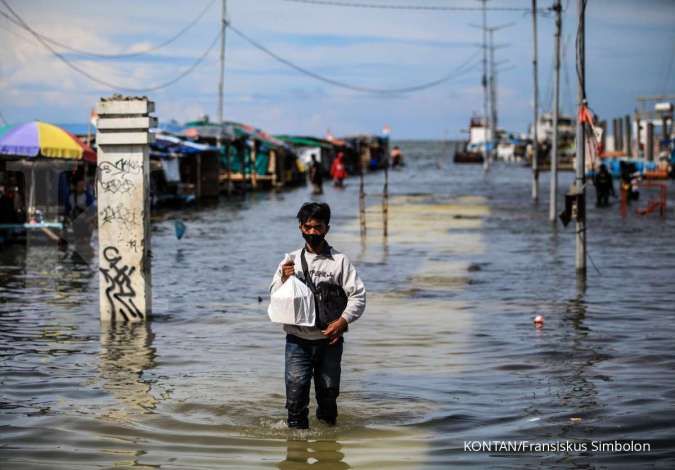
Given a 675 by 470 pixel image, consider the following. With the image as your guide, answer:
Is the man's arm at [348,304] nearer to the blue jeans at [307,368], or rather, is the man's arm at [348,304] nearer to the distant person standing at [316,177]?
the blue jeans at [307,368]

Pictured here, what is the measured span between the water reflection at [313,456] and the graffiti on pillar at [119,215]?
586 centimetres

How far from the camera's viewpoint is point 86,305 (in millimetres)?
15164

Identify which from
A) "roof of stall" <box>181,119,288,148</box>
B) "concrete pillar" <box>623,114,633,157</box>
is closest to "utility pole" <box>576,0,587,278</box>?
"roof of stall" <box>181,119,288,148</box>

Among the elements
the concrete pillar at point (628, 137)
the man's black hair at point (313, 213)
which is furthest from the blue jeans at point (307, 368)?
the concrete pillar at point (628, 137)

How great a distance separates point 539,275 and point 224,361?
906 cm

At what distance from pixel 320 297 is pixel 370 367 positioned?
360 cm

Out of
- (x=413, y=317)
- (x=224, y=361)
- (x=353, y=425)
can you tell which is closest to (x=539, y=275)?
(x=413, y=317)

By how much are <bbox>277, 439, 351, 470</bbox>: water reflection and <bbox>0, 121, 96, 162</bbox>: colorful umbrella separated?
53.7 feet

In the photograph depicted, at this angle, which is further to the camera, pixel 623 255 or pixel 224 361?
pixel 623 255

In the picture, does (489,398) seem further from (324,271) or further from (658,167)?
(658,167)

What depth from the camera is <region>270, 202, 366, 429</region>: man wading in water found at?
7.30 m

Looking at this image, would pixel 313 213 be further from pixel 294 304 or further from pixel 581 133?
pixel 581 133

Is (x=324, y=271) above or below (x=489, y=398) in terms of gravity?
above

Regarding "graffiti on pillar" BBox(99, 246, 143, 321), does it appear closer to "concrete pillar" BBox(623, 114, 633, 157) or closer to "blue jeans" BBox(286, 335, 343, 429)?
"blue jeans" BBox(286, 335, 343, 429)
